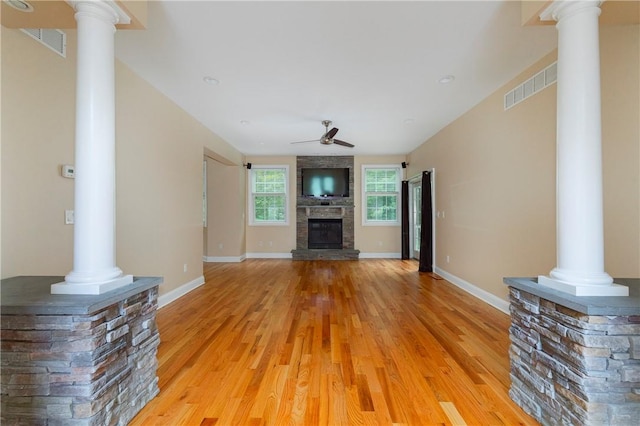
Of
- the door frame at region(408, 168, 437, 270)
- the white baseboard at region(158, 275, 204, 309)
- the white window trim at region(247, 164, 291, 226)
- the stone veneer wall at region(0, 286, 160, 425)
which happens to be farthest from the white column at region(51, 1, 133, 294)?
the white window trim at region(247, 164, 291, 226)

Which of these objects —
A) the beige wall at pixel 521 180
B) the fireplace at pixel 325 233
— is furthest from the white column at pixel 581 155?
the fireplace at pixel 325 233

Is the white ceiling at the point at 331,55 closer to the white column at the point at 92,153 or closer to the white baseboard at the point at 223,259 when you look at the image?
the white column at the point at 92,153

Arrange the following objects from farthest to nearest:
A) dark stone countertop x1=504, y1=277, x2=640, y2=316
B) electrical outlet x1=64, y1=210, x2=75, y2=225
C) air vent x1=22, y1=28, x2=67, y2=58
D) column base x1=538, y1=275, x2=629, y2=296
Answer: electrical outlet x1=64, y1=210, x2=75, y2=225 → air vent x1=22, y1=28, x2=67, y2=58 → column base x1=538, y1=275, x2=629, y2=296 → dark stone countertop x1=504, y1=277, x2=640, y2=316

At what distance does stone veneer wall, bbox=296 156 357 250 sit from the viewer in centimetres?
750

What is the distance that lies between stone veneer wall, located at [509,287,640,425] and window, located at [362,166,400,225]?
6135mm

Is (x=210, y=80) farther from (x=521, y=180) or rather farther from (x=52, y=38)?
(x=521, y=180)

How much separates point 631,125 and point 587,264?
1255 mm

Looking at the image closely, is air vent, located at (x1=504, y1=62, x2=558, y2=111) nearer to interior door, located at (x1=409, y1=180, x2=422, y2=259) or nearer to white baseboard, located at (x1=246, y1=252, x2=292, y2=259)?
interior door, located at (x1=409, y1=180, x2=422, y2=259)

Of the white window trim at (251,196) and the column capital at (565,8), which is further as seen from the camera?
the white window trim at (251,196)

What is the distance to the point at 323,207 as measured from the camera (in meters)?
7.53

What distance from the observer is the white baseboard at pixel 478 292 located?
3312mm

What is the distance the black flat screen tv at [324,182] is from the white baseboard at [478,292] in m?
3.39

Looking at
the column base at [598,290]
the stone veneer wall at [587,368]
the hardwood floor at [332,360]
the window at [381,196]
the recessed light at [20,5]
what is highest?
the recessed light at [20,5]

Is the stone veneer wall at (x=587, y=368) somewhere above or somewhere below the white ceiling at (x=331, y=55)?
below
